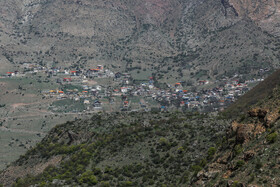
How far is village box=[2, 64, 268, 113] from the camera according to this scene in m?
110

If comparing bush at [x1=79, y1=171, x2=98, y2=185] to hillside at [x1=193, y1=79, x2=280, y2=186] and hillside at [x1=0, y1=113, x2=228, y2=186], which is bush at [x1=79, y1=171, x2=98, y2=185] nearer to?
hillside at [x1=0, y1=113, x2=228, y2=186]

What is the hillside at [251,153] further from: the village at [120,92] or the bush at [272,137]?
the village at [120,92]

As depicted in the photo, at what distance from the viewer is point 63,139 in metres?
48.2

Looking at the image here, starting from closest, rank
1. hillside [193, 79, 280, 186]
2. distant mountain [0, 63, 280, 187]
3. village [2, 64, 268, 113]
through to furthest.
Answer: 1. hillside [193, 79, 280, 186]
2. distant mountain [0, 63, 280, 187]
3. village [2, 64, 268, 113]

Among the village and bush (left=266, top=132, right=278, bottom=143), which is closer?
bush (left=266, top=132, right=278, bottom=143)

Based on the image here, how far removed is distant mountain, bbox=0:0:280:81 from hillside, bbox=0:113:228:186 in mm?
84068

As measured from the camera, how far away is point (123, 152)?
122 ft

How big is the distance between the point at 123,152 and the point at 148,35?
130 m

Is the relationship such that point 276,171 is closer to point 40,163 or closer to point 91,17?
point 40,163

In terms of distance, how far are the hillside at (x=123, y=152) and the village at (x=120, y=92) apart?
189ft

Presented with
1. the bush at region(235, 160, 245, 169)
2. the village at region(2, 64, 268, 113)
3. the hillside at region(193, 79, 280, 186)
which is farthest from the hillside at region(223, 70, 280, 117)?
the village at region(2, 64, 268, 113)

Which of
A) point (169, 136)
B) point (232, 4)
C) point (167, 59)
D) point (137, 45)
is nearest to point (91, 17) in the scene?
point (137, 45)

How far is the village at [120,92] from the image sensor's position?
110m

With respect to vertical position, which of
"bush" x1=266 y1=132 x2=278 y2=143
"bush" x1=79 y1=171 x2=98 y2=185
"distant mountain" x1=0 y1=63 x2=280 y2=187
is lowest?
"bush" x1=79 y1=171 x2=98 y2=185
